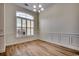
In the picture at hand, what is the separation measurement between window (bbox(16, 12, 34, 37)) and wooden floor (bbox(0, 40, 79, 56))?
0.22m

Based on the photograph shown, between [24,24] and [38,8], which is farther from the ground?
[38,8]

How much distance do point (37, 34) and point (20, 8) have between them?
67 cm

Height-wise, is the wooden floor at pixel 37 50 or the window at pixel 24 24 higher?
the window at pixel 24 24

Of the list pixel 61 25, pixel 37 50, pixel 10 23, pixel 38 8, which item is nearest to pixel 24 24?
pixel 10 23

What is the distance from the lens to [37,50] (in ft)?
6.72

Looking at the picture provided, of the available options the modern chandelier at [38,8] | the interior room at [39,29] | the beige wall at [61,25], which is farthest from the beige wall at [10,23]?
the beige wall at [61,25]

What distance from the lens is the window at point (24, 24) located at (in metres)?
2.05

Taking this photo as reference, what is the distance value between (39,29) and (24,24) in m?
0.35

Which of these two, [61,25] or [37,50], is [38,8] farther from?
[37,50]

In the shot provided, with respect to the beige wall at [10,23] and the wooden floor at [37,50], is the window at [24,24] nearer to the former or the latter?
the beige wall at [10,23]

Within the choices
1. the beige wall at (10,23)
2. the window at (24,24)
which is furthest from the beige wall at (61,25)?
the beige wall at (10,23)

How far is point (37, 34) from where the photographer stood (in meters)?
2.11

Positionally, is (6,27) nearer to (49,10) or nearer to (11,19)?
(11,19)

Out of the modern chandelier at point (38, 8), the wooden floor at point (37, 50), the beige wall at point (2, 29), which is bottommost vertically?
the wooden floor at point (37, 50)
